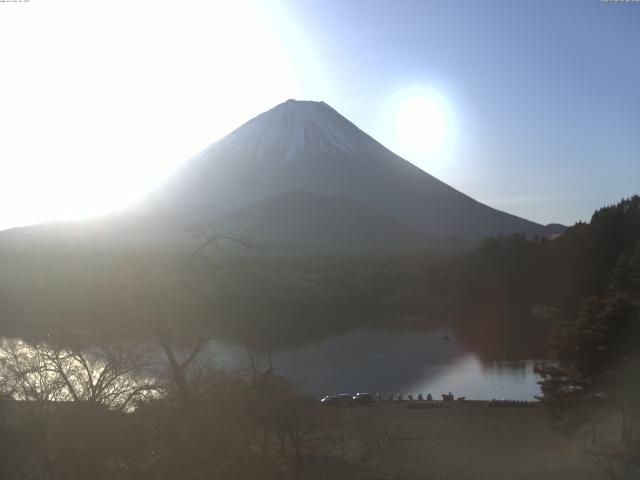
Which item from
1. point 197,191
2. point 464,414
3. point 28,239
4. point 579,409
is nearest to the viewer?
point 579,409

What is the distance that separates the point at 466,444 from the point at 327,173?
235ft

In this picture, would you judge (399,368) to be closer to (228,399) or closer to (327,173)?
(228,399)

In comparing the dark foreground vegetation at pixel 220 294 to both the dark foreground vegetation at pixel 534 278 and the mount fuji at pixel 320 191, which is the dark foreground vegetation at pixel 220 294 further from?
the mount fuji at pixel 320 191

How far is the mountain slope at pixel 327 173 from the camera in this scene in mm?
75875

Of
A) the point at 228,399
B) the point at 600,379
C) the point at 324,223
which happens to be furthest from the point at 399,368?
the point at 324,223

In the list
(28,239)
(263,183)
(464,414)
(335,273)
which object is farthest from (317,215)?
(464,414)

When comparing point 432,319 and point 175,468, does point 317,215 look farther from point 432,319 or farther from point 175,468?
point 175,468

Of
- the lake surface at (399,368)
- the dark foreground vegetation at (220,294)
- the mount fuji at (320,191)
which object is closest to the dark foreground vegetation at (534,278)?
the dark foreground vegetation at (220,294)

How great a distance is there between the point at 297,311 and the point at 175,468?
24.9 meters

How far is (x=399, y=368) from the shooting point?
18.3m

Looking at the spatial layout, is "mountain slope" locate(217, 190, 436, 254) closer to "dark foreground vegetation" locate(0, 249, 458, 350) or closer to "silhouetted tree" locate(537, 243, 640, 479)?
"dark foreground vegetation" locate(0, 249, 458, 350)

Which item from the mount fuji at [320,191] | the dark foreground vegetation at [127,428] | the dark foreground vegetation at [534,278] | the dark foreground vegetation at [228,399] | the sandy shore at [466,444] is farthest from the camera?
the mount fuji at [320,191]

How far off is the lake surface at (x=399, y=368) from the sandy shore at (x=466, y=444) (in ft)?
7.19

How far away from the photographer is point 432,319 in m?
28.3
